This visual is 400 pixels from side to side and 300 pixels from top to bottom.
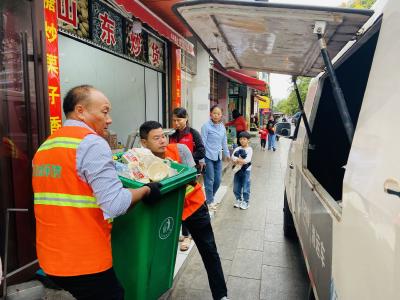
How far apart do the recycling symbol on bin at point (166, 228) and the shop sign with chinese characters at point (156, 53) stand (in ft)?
16.6

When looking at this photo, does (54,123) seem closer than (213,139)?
Yes

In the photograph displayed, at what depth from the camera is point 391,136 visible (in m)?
1.12

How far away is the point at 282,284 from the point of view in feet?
10.5

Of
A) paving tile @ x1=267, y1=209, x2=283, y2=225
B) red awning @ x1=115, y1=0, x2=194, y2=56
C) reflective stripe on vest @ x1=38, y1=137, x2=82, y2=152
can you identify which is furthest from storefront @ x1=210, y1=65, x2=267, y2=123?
reflective stripe on vest @ x1=38, y1=137, x2=82, y2=152

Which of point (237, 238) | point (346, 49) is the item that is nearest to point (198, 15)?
point (346, 49)

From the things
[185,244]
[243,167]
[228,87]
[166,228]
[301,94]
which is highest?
[301,94]

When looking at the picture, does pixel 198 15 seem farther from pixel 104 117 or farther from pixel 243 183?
pixel 243 183

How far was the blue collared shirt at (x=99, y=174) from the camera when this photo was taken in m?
1.53

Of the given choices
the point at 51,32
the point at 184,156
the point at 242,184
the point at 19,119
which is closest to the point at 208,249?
the point at 184,156

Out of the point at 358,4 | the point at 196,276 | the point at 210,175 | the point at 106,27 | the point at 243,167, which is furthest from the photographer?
the point at 358,4

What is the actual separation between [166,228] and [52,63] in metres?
1.94

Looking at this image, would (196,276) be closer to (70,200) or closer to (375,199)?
(70,200)

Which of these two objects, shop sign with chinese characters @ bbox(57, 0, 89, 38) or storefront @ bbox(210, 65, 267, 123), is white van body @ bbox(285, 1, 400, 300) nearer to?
shop sign with chinese characters @ bbox(57, 0, 89, 38)

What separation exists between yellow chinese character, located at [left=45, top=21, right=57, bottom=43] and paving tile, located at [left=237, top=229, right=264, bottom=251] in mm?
3023
